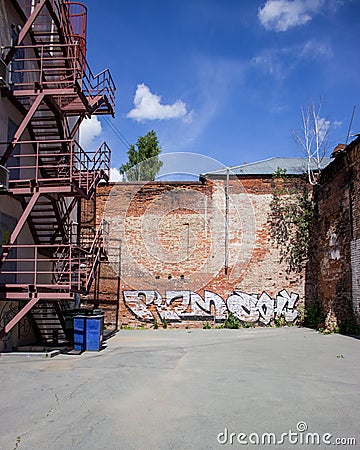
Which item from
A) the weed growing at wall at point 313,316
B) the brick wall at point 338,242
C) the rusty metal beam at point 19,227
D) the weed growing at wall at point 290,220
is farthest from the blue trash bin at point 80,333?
the weed growing at wall at point 290,220

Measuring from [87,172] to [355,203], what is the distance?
8219 mm

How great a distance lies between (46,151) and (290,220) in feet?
31.5

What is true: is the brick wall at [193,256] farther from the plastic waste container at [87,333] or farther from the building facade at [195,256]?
the plastic waste container at [87,333]

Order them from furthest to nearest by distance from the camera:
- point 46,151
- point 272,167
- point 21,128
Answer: point 272,167
point 46,151
point 21,128

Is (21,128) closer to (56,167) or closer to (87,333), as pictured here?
(56,167)

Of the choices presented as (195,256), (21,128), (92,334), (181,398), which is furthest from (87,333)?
(195,256)

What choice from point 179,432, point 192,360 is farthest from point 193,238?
point 179,432

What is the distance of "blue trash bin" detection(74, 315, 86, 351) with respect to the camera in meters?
11.4

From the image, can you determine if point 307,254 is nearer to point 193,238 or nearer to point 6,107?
point 193,238

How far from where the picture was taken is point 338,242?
49.2 ft

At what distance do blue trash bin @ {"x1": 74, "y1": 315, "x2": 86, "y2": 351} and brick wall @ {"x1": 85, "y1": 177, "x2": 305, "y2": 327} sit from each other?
5767mm

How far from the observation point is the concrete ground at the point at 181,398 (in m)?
4.77

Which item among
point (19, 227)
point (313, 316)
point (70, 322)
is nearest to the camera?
point (19, 227)

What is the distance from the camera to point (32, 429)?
507cm
